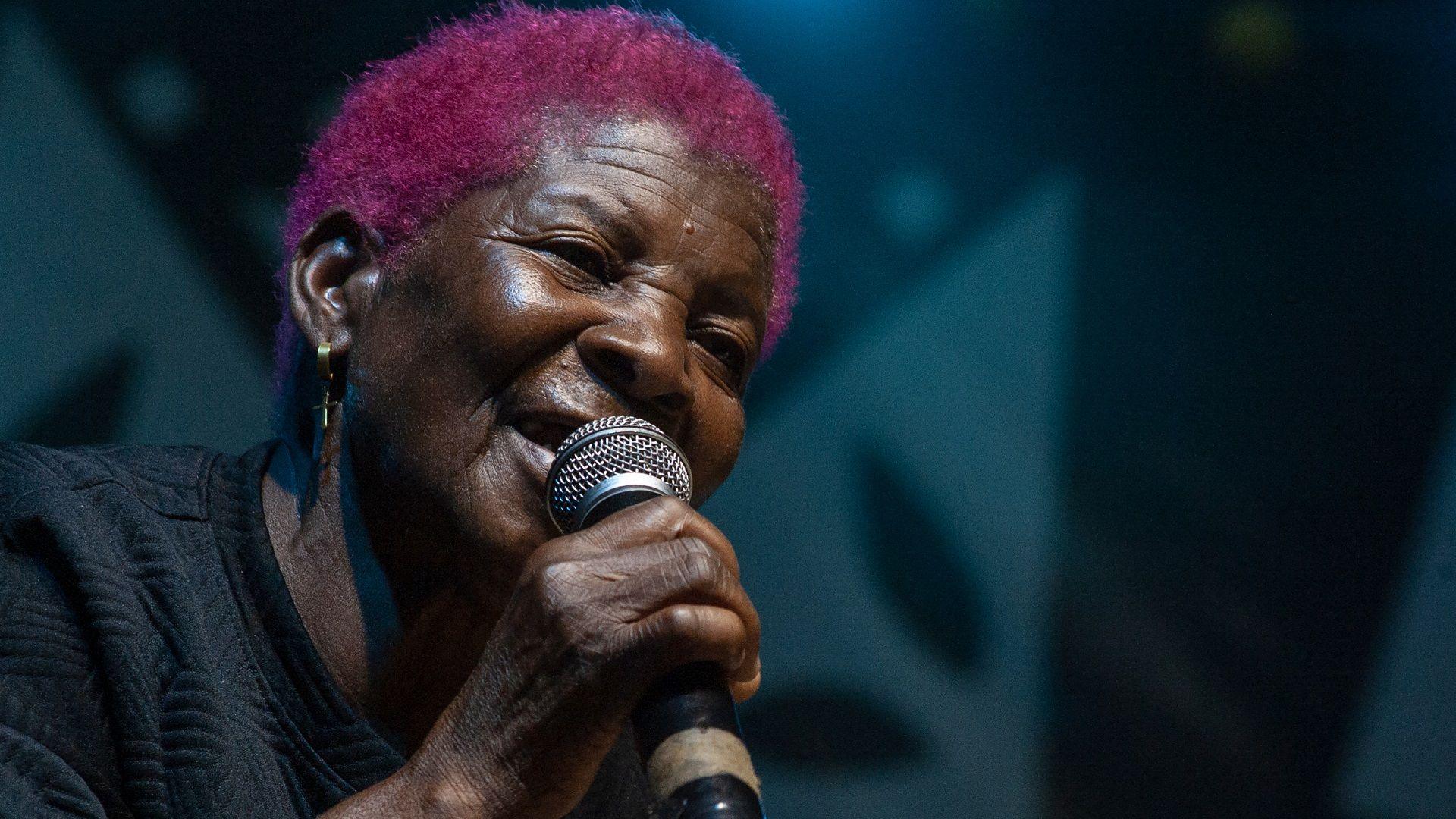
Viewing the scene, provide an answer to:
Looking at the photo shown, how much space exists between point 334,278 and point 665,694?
3.26 ft

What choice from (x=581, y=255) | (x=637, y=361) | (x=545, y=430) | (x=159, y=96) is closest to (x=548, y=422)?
(x=545, y=430)

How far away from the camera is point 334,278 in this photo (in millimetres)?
1766

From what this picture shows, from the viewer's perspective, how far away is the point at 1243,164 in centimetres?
264

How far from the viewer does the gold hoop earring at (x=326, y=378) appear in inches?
64.7

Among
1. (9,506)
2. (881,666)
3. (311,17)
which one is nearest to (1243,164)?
(881,666)

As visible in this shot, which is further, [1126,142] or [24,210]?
[1126,142]

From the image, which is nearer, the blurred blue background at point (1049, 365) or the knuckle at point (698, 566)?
the knuckle at point (698, 566)

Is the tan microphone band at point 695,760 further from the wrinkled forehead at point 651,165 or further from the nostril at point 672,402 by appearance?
the wrinkled forehead at point 651,165

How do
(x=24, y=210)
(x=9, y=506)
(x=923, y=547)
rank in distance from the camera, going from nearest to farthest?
(x=9, y=506), (x=24, y=210), (x=923, y=547)

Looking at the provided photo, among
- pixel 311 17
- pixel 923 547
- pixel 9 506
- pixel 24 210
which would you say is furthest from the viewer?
pixel 923 547

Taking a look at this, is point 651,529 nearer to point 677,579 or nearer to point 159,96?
point 677,579

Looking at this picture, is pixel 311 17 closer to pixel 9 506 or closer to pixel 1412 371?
pixel 9 506

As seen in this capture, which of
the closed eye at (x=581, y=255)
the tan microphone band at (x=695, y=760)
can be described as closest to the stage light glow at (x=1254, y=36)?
the closed eye at (x=581, y=255)

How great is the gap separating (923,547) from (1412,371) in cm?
110
